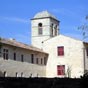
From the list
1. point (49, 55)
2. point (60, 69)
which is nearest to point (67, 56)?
point (60, 69)

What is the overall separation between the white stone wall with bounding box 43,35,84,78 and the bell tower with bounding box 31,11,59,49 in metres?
3.54

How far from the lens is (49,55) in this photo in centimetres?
5569

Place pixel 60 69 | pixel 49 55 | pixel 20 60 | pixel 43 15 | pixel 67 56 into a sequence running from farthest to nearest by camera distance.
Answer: pixel 43 15 → pixel 49 55 → pixel 60 69 → pixel 67 56 → pixel 20 60

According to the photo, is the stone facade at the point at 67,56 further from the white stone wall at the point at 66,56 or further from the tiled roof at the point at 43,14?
the tiled roof at the point at 43,14

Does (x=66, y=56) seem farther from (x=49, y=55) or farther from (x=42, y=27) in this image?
(x=42, y=27)

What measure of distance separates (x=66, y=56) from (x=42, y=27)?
8610mm

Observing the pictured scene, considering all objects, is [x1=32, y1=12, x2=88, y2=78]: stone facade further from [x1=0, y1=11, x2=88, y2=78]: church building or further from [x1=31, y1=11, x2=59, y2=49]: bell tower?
[x1=31, y1=11, x2=59, y2=49]: bell tower

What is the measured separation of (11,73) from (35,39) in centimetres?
1590

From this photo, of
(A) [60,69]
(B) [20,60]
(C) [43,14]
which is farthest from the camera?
(C) [43,14]

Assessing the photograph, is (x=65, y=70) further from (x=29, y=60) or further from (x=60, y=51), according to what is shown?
(x=29, y=60)

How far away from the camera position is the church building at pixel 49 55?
48781 millimetres

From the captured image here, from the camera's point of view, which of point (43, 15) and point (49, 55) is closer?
point (49, 55)

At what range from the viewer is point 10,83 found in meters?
15.7

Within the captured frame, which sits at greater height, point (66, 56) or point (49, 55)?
point (49, 55)
